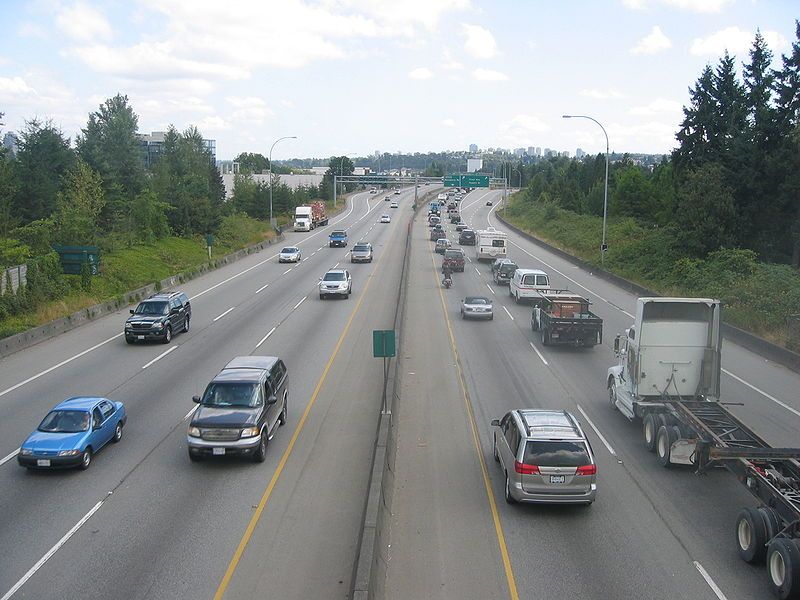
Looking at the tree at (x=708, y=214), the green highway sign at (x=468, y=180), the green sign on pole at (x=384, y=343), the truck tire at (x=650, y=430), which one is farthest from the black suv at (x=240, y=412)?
the green highway sign at (x=468, y=180)

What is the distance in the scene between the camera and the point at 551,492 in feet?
45.4

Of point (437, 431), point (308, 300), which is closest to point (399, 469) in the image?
point (437, 431)

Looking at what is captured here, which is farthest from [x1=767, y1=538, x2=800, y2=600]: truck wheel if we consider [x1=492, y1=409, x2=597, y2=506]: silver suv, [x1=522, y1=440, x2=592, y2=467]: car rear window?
[x1=522, y1=440, x2=592, y2=467]: car rear window

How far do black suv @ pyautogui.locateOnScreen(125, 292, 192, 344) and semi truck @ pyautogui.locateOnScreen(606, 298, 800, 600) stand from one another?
16836mm

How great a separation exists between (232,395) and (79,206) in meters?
44.5

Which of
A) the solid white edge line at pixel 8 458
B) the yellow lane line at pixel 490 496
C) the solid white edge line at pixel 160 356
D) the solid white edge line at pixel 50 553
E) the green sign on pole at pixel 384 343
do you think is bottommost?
the solid white edge line at pixel 160 356

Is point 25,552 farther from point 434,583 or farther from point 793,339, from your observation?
point 793,339

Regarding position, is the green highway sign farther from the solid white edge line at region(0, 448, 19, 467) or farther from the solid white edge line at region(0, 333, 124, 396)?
the solid white edge line at region(0, 448, 19, 467)

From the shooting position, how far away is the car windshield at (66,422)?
54.8ft

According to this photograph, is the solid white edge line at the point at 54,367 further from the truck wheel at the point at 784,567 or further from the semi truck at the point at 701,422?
the truck wheel at the point at 784,567

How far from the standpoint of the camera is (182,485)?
1559 cm

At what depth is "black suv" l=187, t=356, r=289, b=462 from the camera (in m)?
16.3

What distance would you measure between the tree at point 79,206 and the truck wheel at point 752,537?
4363 centimetres

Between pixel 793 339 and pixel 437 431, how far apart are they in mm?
17051
